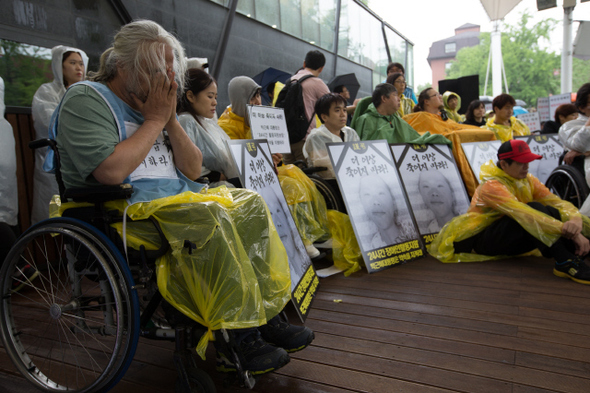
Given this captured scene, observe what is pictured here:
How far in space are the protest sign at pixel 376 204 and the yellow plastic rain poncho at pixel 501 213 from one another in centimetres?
23

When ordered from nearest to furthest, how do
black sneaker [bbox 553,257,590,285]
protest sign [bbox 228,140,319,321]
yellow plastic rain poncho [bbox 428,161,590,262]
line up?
protest sign [bbox 228,140,319,321] < black sneaker [bbox 553,257,590,285] < yellow plastic rain poncho [bbox 428,161,590,262]

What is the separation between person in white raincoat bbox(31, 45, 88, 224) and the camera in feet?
9.68

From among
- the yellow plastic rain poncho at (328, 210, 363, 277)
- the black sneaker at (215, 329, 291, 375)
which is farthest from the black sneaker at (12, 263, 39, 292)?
the yellow plastic rain poncho at (328, 210, 363, 277)

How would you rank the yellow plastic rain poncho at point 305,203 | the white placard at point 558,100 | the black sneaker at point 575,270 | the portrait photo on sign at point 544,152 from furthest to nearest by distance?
the white placard at point 558,100 < the portrait photo on sign at point 544,152 < the yellow plastic rain poncho at point 305,203 < the black sneaker at point 575,270

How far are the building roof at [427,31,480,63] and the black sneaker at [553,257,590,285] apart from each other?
62.0 m

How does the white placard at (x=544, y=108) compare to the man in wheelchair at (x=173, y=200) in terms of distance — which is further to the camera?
the white placard at (x=544, y=108)

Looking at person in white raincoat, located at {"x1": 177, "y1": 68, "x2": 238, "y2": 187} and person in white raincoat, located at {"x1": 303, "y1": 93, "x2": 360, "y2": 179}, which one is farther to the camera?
person in white raincoat, located at {"x1": 303, "y1": 93, "x2": 360, "y2": 179}

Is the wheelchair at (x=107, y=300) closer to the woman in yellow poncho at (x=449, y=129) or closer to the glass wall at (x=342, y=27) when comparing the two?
the woman in yellow poncho at (x=449, y=129)

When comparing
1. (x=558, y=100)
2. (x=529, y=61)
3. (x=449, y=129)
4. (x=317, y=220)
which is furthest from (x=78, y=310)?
(x=529, y=61)

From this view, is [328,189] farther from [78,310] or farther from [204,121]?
[78,310]

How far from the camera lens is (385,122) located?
384 cm

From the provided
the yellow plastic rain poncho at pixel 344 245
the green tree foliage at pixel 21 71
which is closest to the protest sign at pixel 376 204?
the yellow plastic rain poncho at pixel 344 245

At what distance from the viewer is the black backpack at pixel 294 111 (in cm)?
369

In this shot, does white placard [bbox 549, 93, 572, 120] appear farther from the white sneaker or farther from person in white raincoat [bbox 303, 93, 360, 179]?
the white sneaker
